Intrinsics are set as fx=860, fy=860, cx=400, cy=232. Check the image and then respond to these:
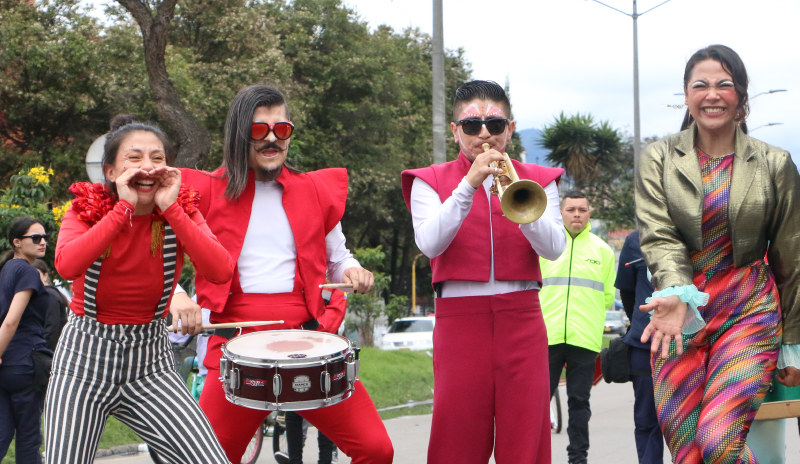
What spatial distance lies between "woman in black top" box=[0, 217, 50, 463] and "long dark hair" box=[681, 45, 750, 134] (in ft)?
15.9

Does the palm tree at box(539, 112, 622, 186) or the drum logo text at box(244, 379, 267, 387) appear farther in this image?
the palm tree at box(539, 112, 622, 186)

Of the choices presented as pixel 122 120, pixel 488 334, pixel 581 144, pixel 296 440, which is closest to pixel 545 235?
pixel 488 334

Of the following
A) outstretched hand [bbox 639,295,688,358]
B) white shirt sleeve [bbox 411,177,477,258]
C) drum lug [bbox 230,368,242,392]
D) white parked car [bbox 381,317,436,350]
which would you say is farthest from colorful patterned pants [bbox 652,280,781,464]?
white parked car [bbox 381,317,436,350]

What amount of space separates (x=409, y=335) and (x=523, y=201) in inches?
729

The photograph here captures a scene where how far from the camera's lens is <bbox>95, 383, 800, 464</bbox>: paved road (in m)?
8.12

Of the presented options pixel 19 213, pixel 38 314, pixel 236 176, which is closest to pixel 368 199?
pixel 19 213

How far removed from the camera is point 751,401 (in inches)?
141

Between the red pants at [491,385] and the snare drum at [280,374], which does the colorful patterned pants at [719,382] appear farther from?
the snare drum at [280,374]

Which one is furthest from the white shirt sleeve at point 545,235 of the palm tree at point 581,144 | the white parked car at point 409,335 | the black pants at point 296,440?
the palm tree at point 581,144

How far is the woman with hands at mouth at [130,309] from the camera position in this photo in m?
3.51

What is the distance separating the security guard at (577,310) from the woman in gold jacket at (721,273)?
363 cm

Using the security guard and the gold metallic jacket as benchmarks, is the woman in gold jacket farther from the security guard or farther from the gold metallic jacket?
the security guard

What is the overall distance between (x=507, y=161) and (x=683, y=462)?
1500mm

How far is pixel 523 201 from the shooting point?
3666mm
